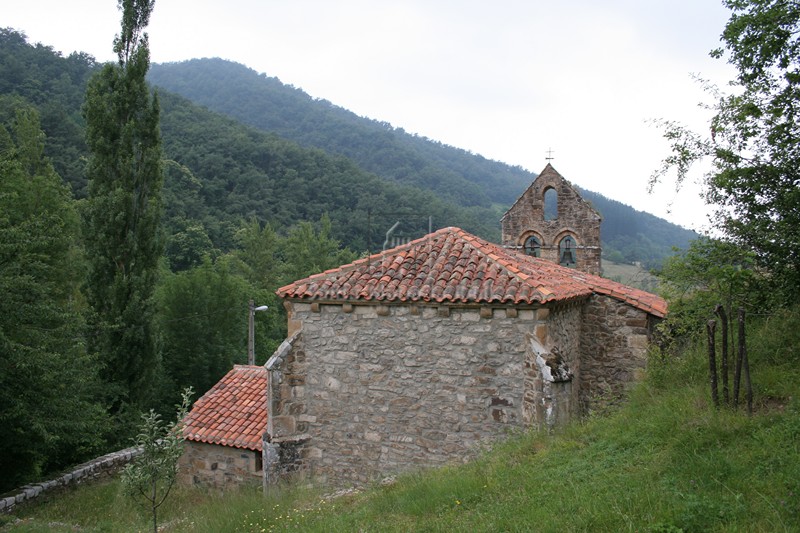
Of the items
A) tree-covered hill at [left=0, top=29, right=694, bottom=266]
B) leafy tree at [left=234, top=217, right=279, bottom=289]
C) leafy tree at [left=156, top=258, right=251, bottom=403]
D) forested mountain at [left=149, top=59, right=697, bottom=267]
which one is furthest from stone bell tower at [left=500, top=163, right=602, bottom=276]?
leafy tree at [left=234, top=217, right=279, bottom=289]

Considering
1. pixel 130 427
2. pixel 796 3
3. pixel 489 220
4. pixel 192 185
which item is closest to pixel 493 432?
pixel 796 3

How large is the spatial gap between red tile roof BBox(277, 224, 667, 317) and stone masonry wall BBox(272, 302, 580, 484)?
0.73 feet

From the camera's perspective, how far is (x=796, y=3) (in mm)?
5906

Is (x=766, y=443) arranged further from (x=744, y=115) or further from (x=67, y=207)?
(x=67, y=207)

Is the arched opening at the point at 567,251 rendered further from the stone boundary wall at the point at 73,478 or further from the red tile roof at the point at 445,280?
the stone boundary wall at the point at 73,478

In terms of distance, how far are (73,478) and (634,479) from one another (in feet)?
39.8

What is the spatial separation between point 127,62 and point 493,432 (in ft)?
53.7

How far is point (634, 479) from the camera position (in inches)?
182

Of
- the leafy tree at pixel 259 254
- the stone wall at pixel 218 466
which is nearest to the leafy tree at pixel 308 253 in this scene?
the leafy tree at pixel 259 254

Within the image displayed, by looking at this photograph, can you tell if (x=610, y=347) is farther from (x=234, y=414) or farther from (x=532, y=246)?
(x=234, y=414)

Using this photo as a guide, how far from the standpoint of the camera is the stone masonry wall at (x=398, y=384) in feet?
25.5

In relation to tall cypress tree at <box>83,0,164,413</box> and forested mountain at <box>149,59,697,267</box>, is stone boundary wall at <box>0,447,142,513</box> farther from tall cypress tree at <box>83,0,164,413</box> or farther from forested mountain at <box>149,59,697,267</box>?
forested mountain at <box>149,59,697,267</box>

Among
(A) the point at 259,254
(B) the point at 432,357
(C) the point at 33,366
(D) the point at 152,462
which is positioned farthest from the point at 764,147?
(A) the point at 259,254

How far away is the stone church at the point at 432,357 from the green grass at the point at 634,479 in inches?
38.2
